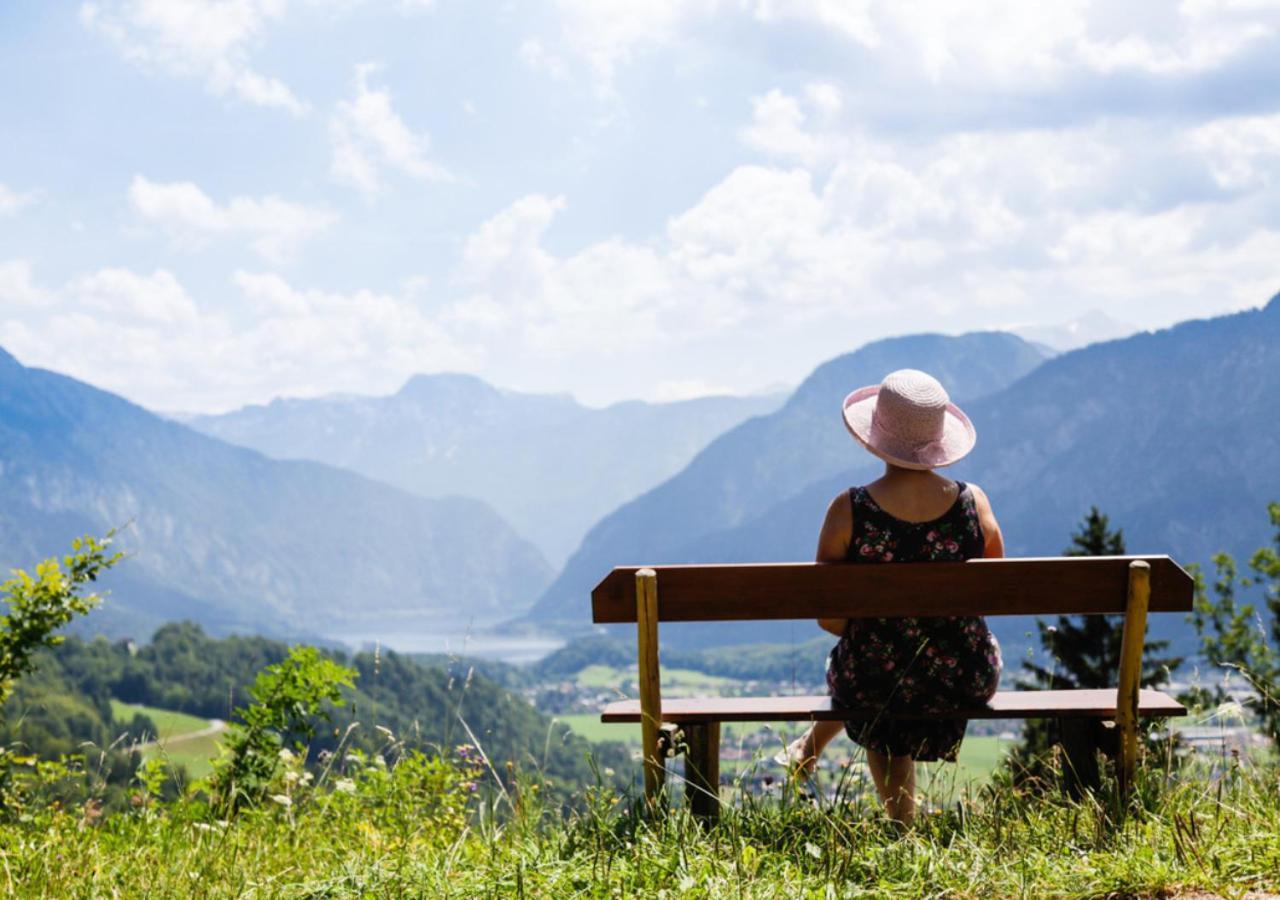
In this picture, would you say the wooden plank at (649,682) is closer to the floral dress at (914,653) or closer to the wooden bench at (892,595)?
the wooden bench at (892,595)

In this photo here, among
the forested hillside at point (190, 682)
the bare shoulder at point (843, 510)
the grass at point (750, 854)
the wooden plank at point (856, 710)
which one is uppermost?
the bare shoulder at point (843, 510)

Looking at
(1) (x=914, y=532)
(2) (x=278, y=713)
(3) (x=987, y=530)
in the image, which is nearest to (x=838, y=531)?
(1) (x=914, y=532)

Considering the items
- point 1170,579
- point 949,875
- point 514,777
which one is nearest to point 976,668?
point 1170,579

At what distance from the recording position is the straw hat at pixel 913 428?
4086 mm

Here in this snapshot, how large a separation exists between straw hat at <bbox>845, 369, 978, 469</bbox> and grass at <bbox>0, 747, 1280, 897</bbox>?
3.41 feet

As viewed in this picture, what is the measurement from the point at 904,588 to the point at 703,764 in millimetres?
874

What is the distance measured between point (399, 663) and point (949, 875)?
7437 centimetres

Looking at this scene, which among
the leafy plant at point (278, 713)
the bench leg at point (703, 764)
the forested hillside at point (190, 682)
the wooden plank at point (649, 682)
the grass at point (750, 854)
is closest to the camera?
the grass at point (750, 854)

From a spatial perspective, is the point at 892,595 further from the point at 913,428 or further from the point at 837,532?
the point at 913,428

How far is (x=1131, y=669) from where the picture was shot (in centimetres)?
371

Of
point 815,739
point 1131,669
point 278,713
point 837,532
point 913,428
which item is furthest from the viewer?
point 278,713

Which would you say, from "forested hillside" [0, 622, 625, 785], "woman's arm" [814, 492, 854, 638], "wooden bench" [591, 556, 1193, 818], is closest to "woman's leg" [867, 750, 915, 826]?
"woman's arm" [814, 492, 854, 638]

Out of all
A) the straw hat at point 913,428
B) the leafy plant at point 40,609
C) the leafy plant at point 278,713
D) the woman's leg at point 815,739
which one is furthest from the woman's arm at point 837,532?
the leafy plant at point 40,609

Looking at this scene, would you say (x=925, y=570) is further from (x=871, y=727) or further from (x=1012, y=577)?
(x=871, y=727)
